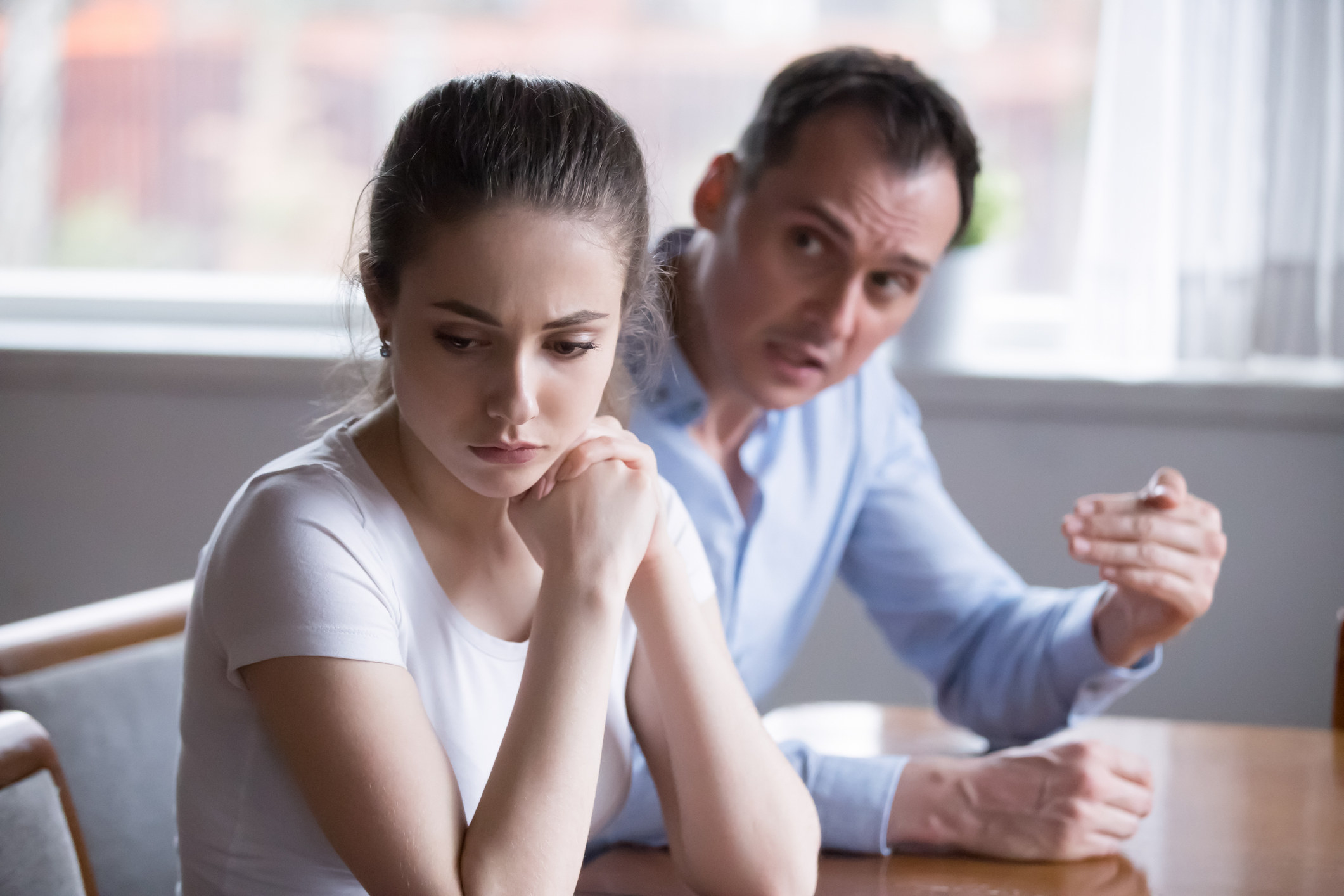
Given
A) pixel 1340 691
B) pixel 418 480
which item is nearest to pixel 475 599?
pixel 418 480

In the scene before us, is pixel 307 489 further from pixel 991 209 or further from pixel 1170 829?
pixel 991 209

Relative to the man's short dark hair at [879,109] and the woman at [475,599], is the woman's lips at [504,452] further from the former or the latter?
the man's short dark hair at [879,109]

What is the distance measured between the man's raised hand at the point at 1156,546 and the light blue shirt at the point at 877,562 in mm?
91

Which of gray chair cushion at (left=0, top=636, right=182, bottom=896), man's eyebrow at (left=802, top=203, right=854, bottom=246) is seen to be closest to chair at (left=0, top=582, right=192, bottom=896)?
gray chair cushion at (left=0, top=636, right=182, bottom=896)

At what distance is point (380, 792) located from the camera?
78cm

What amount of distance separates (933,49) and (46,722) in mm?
1867

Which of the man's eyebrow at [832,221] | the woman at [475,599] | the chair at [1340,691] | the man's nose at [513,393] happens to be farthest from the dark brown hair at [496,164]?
the chair at [1340,691]

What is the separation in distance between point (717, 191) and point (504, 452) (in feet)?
2.20

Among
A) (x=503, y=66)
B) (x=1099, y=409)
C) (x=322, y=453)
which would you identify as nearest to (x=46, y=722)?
(x=322, y=453)

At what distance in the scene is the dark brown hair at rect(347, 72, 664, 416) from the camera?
32.9 inches

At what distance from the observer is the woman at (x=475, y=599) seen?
2.62 ft

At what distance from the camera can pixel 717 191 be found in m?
1.44

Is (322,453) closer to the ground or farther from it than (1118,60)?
closer to the ground

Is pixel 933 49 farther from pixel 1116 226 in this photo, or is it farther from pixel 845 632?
pixel 845 632
